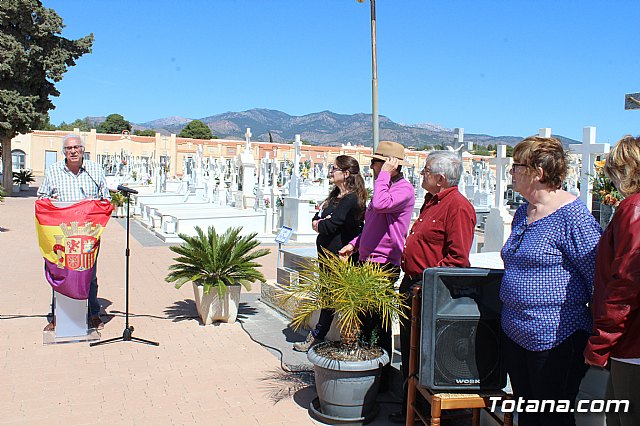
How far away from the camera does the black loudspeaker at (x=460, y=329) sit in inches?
123

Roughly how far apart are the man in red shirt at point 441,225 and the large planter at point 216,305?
3167 millimetres

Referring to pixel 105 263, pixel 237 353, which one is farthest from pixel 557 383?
pixel 105 263


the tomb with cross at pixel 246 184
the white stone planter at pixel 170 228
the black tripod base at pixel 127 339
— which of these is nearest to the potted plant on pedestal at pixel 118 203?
the tomb with cross at pixel 246 184

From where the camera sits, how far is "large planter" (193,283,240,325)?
6.50 meters

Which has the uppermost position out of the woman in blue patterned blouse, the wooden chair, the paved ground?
the woman in blue patterned blouse

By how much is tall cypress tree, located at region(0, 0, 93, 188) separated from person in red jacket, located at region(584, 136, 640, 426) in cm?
3163

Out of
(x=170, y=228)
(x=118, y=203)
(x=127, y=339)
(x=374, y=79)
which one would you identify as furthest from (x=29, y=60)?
(x=127, y=339)

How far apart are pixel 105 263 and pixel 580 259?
379 inches

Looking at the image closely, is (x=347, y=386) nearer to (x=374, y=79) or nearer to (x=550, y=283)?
(x=550, y=283)

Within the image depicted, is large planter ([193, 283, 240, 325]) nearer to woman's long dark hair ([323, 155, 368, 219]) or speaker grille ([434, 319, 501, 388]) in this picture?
woman's long dark hair ([323, 155, 368, 219])

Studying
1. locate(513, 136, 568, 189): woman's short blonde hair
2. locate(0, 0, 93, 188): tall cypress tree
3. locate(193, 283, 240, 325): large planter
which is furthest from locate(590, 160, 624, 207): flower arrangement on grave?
locate(0, 0, 93, 188): tall cypress tree

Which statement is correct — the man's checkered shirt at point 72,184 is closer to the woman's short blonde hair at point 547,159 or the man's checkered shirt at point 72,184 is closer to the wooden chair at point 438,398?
the wooden chair at point 438,398

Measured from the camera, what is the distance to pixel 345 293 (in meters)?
3.77

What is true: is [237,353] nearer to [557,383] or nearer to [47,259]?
[47,259]
